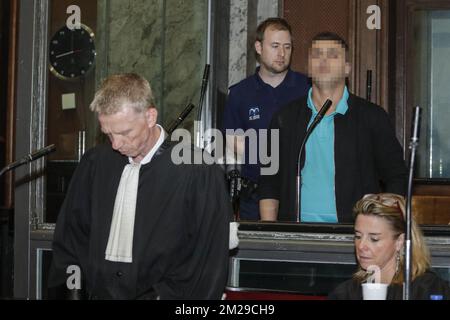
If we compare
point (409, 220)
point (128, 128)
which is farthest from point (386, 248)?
point (128, 128)

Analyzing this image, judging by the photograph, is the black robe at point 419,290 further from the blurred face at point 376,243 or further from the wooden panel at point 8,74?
the wooden panel at point 8,74

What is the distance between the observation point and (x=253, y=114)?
5996 mm

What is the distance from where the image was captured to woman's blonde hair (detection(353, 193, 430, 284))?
387 cm

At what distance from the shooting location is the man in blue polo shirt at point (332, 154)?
4.78 m

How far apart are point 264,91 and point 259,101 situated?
0.07m

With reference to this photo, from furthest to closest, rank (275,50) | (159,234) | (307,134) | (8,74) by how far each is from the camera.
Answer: (8,74) → (275,50) → (307,134) → (159,234)

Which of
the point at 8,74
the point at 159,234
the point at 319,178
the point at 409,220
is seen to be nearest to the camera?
the point at 409,220

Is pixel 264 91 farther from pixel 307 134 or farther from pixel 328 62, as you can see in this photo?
pixel 307 134

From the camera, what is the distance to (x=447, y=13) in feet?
24.6

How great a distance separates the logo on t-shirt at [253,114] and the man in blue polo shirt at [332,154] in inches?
36.7

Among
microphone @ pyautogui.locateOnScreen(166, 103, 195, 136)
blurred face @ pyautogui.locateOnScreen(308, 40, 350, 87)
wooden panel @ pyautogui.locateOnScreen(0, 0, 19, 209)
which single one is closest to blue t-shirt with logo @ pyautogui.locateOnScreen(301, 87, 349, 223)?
blurred face @ pyautogui.locateOnScreen(308, 40, 350, 87)

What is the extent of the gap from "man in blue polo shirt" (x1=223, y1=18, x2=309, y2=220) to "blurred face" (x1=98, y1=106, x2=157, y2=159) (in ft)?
6.10

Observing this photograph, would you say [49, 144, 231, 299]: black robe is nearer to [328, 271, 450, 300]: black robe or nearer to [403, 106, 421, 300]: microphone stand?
[328, 271, 450, 300]: black robe

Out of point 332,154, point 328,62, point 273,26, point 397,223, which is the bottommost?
point 397,223
